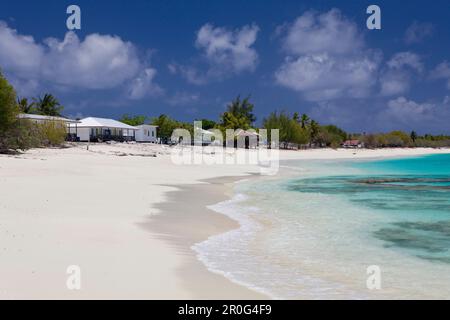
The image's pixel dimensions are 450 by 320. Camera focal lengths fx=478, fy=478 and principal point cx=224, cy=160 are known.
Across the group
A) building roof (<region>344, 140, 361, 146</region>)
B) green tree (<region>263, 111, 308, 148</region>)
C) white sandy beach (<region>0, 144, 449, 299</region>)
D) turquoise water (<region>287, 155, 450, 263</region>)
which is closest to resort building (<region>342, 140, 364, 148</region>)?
building roof (<region>344, 140, 361, 146</region>)

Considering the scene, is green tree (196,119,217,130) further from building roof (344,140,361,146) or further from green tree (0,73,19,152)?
green tree (0,73,19,152)

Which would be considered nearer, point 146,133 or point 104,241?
point 104,241

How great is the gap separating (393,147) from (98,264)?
142 metres

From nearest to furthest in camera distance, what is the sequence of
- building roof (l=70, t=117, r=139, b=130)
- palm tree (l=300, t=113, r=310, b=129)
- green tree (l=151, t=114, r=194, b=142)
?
building roof (l=70, t=117, r=139, b=130) < green tree (l=151, t=114, r=194, b=142) < palm tree (l=300, t=113, r=310, b=129)

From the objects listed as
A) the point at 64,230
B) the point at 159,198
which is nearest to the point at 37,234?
the point at 64,230

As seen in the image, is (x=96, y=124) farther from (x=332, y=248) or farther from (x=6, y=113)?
(x=332, y=248)

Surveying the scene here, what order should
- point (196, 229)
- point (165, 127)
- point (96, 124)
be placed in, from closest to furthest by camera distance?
1. point (196, 229)
2. point (96, 124)
3. point (165, 127)

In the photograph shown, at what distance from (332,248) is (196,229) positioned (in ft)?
10.0

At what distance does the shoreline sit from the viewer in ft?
20.2

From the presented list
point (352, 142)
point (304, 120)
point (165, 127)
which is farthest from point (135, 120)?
point (352, 142)

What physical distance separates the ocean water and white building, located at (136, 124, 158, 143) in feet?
178

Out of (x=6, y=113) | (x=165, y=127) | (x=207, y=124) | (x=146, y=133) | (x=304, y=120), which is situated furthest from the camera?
(x=207, y=124)

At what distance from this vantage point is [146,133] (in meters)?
71.9
